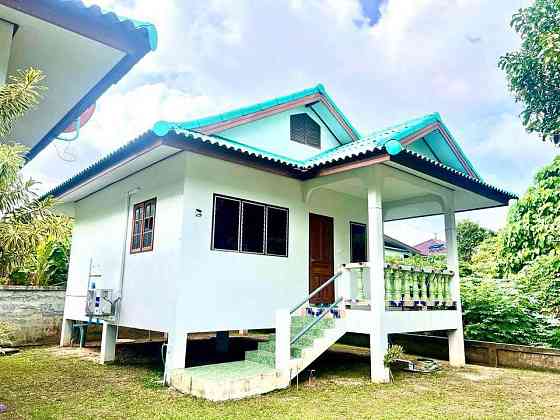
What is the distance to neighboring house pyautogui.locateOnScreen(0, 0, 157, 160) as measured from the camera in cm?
311

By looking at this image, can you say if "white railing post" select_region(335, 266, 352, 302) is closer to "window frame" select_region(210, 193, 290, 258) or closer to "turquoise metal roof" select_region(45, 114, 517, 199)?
"window frame" select_region(210, 193, 290, 258)

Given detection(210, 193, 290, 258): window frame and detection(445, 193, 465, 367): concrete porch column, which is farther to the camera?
detection(445, 193, 465, 367): concrete porch column

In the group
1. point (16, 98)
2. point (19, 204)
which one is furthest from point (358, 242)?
point (16, 98)

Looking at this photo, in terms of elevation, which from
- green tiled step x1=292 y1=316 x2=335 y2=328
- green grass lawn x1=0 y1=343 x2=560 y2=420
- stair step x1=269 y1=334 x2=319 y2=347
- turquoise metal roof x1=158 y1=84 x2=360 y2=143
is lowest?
green grass lawn x1=0 y1=343 x2=560 y2=420

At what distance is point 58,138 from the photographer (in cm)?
575

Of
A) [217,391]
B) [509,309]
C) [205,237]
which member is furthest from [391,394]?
[509,309]

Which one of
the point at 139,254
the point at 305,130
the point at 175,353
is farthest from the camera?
the point at 305,130

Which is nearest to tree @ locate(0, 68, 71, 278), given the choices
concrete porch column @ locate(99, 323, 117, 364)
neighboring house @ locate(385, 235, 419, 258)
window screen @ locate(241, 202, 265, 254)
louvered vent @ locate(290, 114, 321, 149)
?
window screen @ locate(241, 202, 265, 254)

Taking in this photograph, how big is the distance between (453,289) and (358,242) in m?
→ 2.36

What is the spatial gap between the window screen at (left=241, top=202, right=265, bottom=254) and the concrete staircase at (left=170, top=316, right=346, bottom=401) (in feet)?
5.17

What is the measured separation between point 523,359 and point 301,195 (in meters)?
5.30

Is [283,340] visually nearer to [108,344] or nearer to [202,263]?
[202,263]

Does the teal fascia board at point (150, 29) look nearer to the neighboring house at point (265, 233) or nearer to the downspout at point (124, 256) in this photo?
the neighboring house at point (265, 233)

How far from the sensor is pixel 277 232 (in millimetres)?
8078
